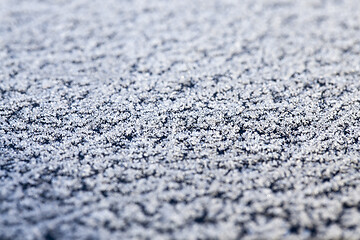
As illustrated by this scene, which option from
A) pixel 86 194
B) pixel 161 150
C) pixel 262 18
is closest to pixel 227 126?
pixel 161 150

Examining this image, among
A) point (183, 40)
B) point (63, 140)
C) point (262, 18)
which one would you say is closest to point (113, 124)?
point (63, 140)

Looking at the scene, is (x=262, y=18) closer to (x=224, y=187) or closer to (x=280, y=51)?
(x=280, y=51)

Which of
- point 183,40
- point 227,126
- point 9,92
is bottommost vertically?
point 227,126

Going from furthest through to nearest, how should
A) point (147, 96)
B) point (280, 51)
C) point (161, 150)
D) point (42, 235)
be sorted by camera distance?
point (280, 51) < point (147, 96) < point (161, 150) < point (42, 235)

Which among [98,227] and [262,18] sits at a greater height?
[262,18]

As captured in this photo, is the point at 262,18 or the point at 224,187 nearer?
the point at 224,187

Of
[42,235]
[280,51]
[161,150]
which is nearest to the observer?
[42,235]
